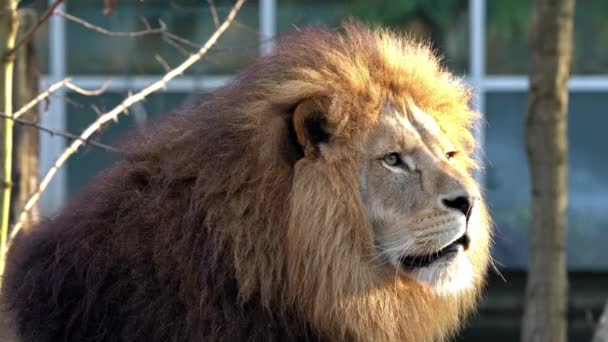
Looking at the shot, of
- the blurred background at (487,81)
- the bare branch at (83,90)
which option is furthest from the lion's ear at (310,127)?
the blurred background at (487,81)

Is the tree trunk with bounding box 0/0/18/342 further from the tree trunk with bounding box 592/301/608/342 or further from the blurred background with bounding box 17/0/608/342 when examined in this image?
the blurred background with bounding box 17/0/608/342

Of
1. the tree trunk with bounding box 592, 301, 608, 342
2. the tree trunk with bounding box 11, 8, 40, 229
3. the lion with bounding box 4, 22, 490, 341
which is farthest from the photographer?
the tree trunk with bounding box 11, 8, 40, 229

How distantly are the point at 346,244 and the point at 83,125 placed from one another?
6497 mm

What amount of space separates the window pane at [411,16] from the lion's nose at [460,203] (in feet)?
19.2

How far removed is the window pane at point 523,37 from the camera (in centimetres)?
934

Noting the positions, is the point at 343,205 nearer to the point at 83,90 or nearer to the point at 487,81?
the point at 83,90

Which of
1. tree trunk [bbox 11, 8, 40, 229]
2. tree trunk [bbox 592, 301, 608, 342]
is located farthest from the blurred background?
tree trunk [bbox 592, 301, 608, 342]

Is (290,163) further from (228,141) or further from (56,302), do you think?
(56,302)

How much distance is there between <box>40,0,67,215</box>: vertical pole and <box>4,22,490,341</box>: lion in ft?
19.8

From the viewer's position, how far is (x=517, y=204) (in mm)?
9375

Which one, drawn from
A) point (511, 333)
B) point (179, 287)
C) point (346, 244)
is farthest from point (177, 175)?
point (511, 333)

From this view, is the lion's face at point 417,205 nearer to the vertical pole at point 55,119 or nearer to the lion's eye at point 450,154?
the lion's eye at point 450,154

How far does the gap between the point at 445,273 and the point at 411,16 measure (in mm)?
5984

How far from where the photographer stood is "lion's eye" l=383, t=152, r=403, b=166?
3680mm
